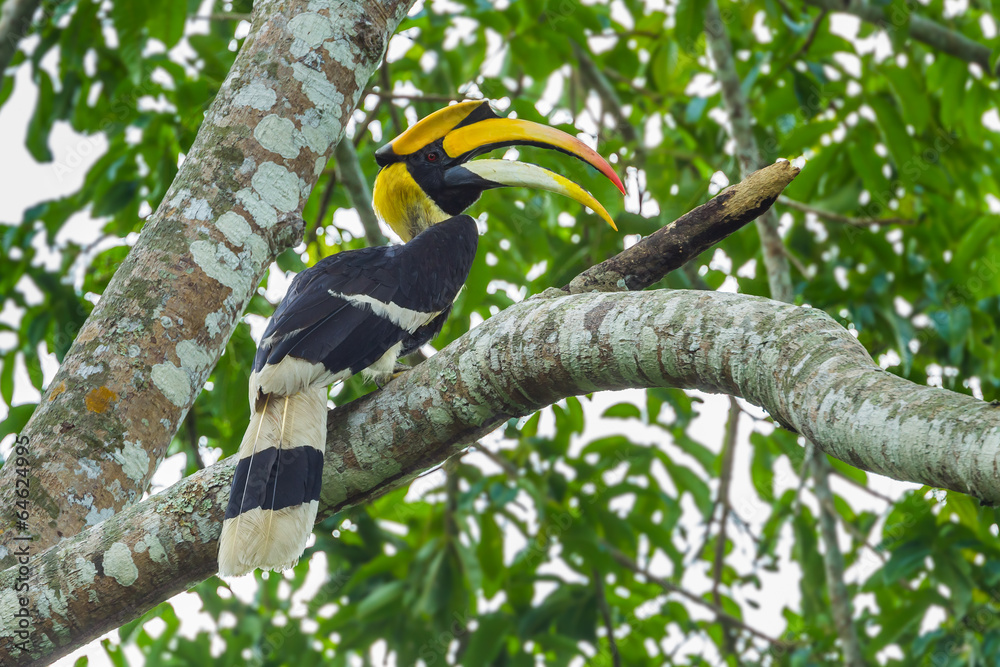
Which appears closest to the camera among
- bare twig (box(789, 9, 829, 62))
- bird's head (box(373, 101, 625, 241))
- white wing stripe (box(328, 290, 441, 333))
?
white wing stripe (box(328, 290, 441, 333))

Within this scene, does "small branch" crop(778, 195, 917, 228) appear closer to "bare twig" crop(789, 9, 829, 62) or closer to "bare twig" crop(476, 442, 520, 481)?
"bare twig" crop(789, 9, 829, 62)

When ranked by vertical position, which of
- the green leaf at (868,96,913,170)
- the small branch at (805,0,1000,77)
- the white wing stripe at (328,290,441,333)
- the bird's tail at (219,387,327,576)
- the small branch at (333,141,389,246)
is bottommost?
the bird's tail at (219,387,327,576)

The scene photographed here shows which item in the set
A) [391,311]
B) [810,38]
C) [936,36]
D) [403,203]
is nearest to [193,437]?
[403,203]

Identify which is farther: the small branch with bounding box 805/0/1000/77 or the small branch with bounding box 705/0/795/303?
the small branch with bounding box 805/0/1000/77

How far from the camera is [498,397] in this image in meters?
1.61

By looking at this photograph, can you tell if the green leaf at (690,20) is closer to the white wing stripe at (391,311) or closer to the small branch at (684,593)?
the white wing stripe at (391,311)

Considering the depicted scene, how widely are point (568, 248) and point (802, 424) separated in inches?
77.6

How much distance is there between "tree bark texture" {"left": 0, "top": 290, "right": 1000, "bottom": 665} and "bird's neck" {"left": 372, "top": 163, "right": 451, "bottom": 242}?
4.47ft

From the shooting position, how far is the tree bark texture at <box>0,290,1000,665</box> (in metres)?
1.22

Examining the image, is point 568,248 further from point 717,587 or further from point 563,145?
point 717,587

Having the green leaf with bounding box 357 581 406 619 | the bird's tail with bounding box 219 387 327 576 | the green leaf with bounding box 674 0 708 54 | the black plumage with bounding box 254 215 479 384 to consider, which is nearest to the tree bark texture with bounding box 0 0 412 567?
the black plumage with bounding box 254 215 479 384

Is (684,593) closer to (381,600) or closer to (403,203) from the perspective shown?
(381,600)

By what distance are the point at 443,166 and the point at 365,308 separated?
1.05 meters

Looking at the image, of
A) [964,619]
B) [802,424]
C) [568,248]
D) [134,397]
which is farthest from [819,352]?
[964,619]
